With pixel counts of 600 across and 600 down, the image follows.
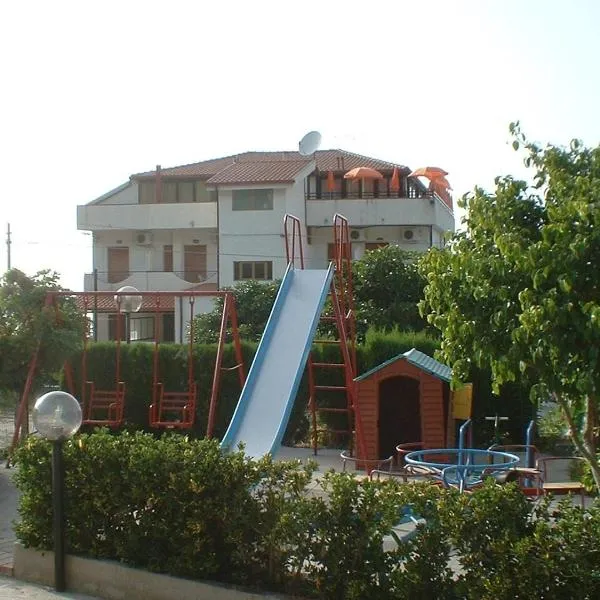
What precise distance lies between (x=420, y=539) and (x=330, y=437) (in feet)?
37.8

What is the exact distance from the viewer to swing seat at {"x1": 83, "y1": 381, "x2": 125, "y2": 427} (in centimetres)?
1655

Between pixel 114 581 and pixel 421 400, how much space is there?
8.20 metres

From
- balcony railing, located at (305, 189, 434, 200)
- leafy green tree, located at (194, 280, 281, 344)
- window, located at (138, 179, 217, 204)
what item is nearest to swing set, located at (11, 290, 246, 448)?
leafy green tree, located at (194, 280, 281, 344)

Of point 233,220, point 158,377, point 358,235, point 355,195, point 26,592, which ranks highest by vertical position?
point 355,195

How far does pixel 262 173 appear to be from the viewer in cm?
4256

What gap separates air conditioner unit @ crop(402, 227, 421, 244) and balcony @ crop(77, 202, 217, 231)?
8783 millimetres

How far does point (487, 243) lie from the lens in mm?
5879

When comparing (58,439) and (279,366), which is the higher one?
(279,366)

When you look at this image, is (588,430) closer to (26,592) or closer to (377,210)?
(26,592)

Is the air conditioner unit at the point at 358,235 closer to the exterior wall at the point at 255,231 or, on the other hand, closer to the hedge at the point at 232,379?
the exterior wall at the point at 255,231

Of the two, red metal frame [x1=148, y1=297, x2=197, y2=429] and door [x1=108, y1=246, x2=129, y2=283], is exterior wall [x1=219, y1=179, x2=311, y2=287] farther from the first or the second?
red metal frame [x1=148, y1=297, x2=197, y2=429]

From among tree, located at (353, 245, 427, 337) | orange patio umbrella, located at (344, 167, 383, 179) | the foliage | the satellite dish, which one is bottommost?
the foliage

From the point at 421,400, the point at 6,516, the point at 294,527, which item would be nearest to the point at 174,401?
the point at 421,400

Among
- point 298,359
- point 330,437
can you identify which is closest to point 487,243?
point 298,359
